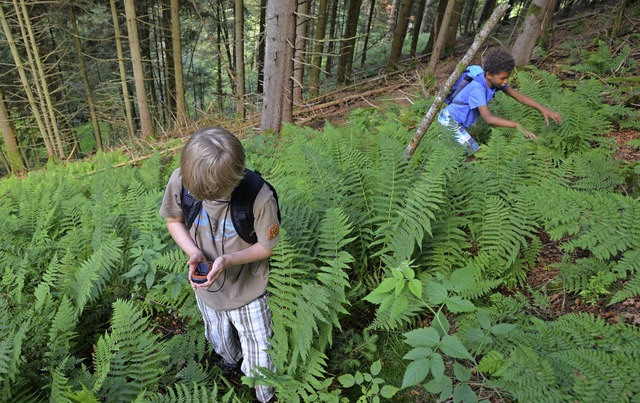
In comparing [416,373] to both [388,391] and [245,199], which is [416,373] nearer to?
[388,391]

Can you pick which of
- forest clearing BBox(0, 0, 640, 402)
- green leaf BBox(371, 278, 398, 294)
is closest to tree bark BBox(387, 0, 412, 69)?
forest clearing BBox(0, 0, 640, 402)

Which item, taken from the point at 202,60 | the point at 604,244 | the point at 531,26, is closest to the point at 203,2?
the point at 202,60

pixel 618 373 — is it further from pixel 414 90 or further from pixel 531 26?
pixel 414 90

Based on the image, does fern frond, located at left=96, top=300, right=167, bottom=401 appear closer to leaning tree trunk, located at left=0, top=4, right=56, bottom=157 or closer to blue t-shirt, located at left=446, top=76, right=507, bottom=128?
blue t-shirt, located at left=446, top=76, right=507, bottom=128

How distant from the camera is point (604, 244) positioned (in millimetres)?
2213

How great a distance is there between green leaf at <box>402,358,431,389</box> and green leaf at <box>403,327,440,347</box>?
0.08 m

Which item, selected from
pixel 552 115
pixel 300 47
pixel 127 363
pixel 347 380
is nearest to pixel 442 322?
pixel 347 380

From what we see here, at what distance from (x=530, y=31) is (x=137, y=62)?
10.0 metres

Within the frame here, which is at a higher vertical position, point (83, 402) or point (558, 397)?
point (558, 397)

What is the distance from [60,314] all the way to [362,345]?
2230mm

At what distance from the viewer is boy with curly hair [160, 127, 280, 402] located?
5.67 ft

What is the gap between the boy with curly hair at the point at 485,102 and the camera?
3816 millimetres

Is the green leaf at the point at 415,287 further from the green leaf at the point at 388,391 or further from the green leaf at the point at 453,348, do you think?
the green leaf at the point at 388,391

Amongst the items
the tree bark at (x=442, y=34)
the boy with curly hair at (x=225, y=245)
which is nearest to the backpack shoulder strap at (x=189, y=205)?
the boy with curly hair at (x=225, y=245)
